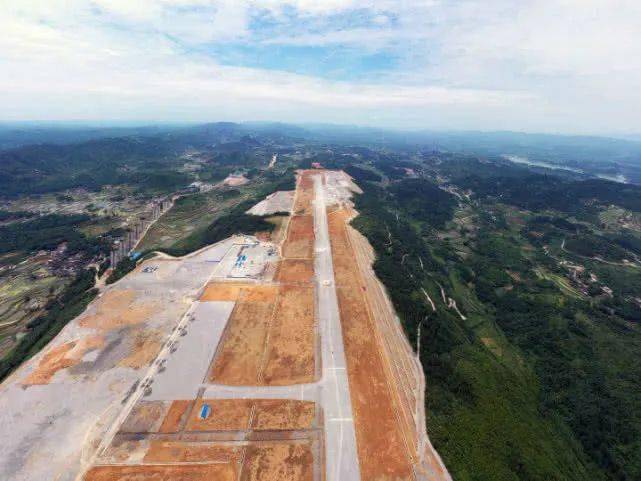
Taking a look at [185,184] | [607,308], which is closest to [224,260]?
[607,308]

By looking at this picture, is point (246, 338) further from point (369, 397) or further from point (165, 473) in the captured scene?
point (369, 397)

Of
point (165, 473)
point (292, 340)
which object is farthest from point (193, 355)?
point (165, 473)

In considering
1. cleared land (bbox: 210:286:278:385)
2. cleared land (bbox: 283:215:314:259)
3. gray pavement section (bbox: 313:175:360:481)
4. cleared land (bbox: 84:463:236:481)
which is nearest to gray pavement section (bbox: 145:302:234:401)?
cleared land (bbox: 210:286:278:385)

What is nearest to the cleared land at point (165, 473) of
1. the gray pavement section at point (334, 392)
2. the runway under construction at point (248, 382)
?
the runway under construction at point (248, 382)

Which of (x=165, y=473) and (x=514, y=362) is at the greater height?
(x=165, y=473)

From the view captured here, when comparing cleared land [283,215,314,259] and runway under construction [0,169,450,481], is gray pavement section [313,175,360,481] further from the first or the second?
cleared land [283,215,314,259]

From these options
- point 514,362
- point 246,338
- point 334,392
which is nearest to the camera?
point 334,392

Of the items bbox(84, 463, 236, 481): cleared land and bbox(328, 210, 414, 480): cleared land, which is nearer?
bbox(84, 463, 236, 481): cleared land

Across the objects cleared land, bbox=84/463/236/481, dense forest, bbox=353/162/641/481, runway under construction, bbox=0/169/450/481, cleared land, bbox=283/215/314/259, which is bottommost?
dense forest, bbox=353/162/641/481

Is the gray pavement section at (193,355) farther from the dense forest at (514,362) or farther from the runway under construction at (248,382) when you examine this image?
the dense forest at (514,362)

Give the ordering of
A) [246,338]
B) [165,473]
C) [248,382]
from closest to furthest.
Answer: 1. [165,473]
2. [248,382]
3. [246,338]

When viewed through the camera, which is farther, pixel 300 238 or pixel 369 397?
pixel 300 238
